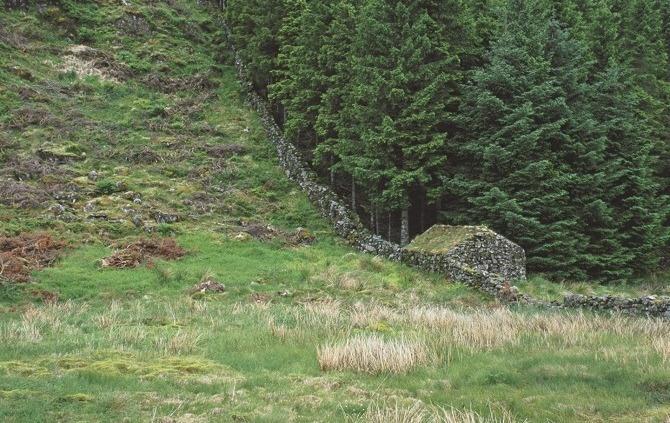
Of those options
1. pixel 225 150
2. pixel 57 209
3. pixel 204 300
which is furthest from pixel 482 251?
pixel 225 150

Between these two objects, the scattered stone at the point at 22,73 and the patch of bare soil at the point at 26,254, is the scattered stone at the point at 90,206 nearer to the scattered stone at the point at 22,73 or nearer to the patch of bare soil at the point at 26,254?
the patch of bare soil at the point at 26,254

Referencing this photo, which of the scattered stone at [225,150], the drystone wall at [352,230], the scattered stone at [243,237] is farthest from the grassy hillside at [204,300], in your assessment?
the drystone wall at [352,230]

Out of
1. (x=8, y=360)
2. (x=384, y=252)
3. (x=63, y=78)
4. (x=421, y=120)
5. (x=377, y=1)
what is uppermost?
(x=377, y=1)

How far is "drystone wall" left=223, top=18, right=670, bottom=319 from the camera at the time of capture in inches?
642

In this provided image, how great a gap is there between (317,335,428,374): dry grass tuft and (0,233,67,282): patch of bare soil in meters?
13.2

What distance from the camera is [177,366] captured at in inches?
376

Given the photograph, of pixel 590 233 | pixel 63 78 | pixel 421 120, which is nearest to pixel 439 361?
pixel 421 120

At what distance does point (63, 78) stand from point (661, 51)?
42.2 metres

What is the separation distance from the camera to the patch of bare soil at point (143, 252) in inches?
830

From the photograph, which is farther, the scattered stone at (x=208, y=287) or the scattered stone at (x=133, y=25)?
the scattered stone at (x=133, y=25)

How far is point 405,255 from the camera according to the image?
76.8 ft

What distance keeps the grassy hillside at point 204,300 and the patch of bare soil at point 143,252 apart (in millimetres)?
108

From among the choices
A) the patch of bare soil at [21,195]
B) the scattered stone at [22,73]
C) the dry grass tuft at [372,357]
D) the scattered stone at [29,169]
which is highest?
the scattered stone at [22,73]

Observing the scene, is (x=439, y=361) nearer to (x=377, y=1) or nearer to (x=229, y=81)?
(x=377, y=1)
